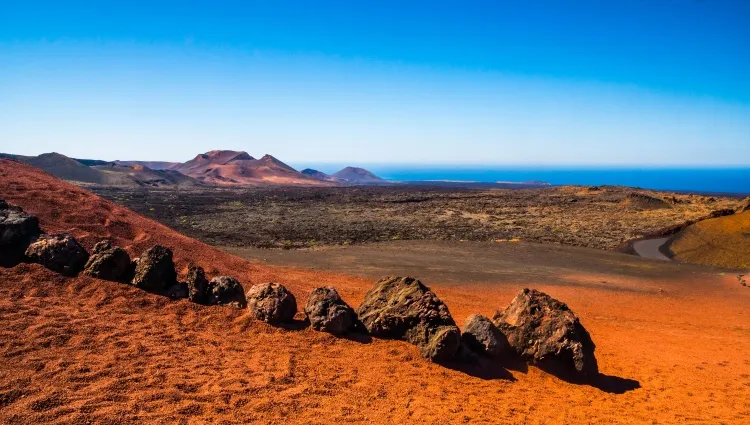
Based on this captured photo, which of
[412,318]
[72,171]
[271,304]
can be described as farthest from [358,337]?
[72,171]

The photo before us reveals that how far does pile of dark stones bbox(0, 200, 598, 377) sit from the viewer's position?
877 cm

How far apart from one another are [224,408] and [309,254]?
55.5 feet

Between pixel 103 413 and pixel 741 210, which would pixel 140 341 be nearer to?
pixel 103 413

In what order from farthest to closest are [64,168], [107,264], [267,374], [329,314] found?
[64,168] → [107,264] → [329,314] → [267,374]

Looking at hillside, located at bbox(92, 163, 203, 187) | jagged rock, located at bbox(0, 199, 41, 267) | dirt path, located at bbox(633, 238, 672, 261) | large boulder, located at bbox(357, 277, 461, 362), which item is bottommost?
dirt path, located at bbox(633, 238, 672, 261)

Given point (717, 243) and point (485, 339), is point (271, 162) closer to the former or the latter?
point (717, 243)

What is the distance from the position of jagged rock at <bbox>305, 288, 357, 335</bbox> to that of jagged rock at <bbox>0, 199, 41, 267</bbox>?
20.2 ft

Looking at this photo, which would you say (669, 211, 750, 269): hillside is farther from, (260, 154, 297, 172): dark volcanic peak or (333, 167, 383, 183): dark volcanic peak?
(333, 167, 383, 183): dark volcanic peak

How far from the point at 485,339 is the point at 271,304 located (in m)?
4.31

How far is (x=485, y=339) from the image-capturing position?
895 cm

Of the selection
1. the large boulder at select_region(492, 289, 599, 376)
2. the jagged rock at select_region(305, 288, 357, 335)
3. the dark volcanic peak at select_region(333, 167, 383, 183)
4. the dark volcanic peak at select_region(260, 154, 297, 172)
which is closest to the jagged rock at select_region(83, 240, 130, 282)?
the jagged rock at select_region(305, 288, 357, 335)

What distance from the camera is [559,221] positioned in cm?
3888

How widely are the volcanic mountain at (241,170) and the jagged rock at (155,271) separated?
9212cm

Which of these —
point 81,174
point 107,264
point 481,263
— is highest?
point 81,174
